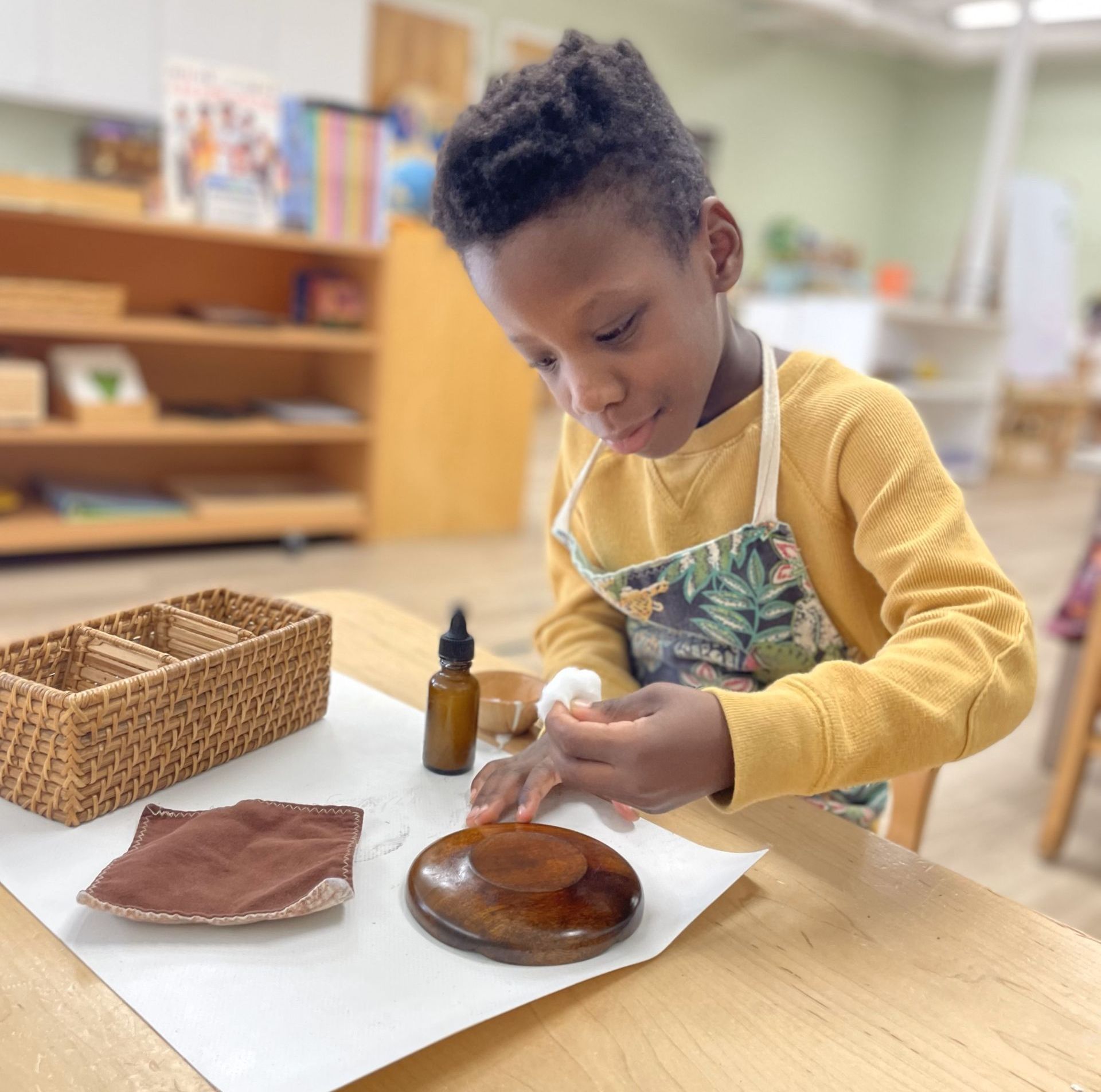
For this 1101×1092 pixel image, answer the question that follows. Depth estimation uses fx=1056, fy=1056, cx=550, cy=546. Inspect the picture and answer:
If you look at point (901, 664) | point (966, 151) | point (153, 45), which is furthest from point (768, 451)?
point (966, 151)

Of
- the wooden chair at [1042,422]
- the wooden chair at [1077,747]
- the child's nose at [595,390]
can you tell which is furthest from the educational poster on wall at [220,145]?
the wooden chair at [1042,422]

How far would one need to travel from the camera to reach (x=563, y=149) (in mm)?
687

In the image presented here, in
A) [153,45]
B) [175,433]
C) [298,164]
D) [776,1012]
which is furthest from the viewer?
[153,45]

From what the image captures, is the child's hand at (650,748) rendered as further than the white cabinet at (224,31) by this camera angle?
No

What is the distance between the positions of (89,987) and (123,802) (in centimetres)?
17

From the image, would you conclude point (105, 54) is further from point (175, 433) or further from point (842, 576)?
point (842, 576)

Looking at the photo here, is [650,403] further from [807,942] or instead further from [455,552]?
[455,552]

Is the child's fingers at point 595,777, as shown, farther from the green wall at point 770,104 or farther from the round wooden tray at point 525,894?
the green wall at point 770,104


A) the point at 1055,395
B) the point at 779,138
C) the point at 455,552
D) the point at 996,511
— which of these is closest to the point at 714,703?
the point at 455,552

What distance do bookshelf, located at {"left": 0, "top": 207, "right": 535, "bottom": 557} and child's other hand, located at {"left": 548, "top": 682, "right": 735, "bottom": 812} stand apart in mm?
2619

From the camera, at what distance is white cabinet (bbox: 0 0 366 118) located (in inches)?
194

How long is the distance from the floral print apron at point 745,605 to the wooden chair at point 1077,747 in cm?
110

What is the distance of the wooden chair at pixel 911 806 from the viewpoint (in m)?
0.98

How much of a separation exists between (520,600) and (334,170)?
1419 millimetres
